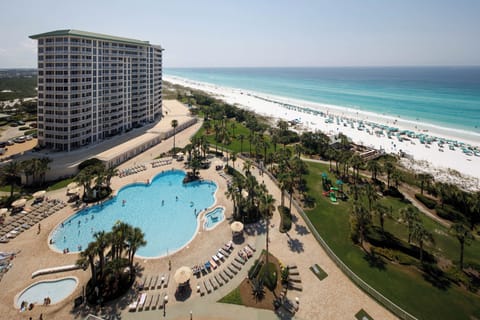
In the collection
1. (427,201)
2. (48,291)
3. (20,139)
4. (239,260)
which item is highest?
(20,139)

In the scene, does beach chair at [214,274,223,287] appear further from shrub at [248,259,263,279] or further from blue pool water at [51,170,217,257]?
blue pool water at [51,170,217,257]

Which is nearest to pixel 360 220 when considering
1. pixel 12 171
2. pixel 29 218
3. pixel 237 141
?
pixel 29 218

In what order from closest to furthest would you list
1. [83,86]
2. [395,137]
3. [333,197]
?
[333,197] → [83,86] → [395,137]

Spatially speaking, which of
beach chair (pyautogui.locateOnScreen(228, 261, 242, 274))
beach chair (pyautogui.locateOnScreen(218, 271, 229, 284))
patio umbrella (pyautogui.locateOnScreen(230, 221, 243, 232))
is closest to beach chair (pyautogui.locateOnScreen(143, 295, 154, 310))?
beach chair (pyautogui.locateOnScreen(218, 271, 229, 284))

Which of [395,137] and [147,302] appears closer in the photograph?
[147,302]

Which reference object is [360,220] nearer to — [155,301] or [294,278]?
[294,278]

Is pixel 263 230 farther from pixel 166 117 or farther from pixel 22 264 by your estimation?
pixel 166 117

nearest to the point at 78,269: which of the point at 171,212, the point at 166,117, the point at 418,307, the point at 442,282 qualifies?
the point at 171,212
